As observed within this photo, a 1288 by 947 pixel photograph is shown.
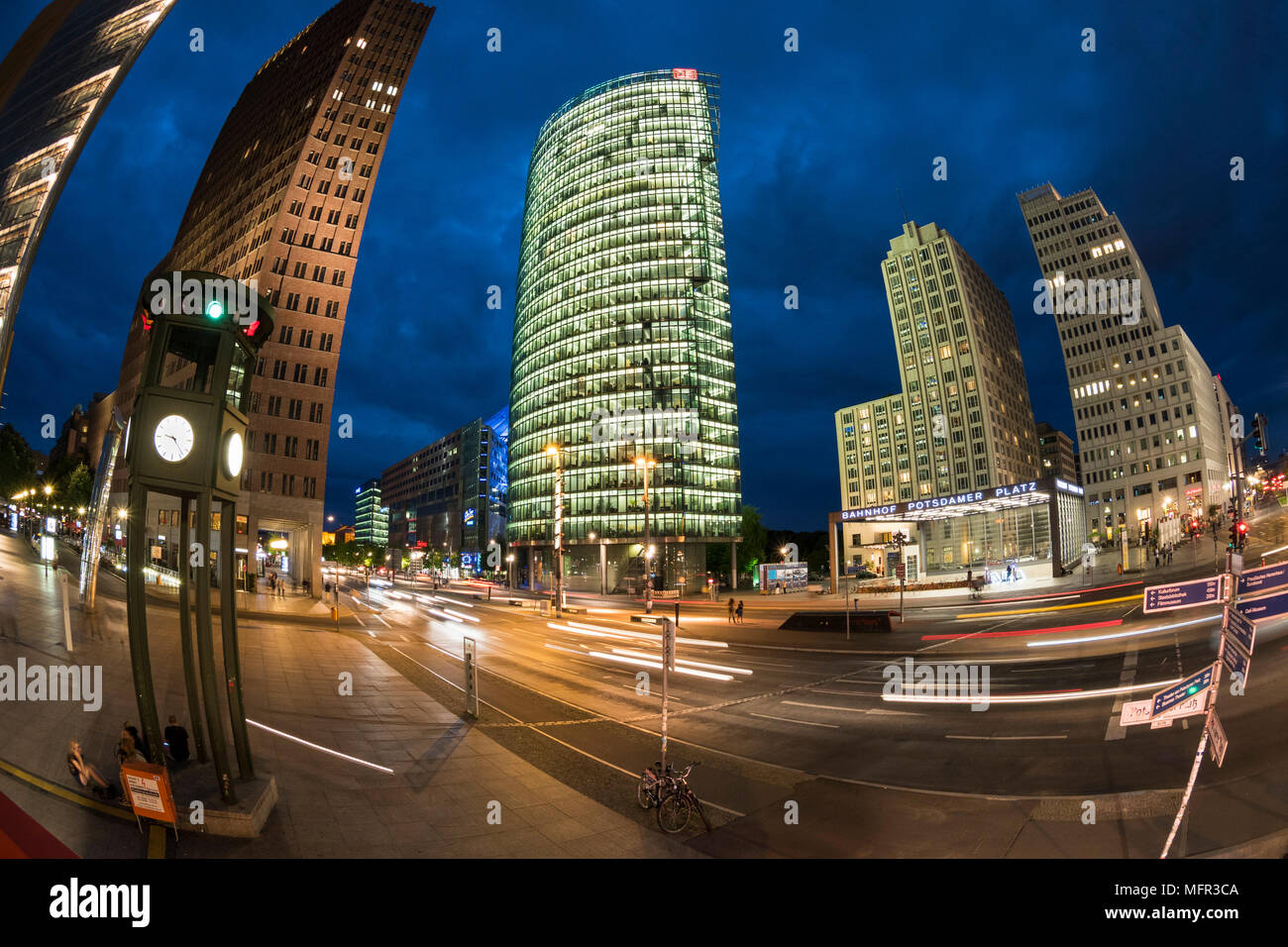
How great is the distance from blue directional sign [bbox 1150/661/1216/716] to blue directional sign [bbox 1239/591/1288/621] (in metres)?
1.02

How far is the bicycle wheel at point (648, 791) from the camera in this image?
28.9 feet

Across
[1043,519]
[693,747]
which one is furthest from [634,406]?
[693,747]

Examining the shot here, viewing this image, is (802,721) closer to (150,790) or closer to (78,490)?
(150,790)

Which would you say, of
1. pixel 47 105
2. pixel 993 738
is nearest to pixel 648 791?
pixel 993 738

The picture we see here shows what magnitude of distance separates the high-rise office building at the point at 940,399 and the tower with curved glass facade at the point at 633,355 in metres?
39.8

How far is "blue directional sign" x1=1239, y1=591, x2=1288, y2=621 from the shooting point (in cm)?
721

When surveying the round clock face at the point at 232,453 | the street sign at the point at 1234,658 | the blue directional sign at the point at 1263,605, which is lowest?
the street sign at the point at 1234,658

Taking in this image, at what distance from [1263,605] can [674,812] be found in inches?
Answer: 348

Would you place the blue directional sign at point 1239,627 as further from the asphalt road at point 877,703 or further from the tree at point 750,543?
the tree at point 750,543

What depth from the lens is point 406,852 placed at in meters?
7.26

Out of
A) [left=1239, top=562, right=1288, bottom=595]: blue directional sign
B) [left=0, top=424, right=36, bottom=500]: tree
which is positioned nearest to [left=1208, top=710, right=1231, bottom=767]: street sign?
[left=1239, top=562, right=1288, bottom=595]: blue directional sign

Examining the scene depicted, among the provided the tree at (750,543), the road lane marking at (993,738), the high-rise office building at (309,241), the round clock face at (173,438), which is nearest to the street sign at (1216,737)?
the road lane marking at (993,738)
